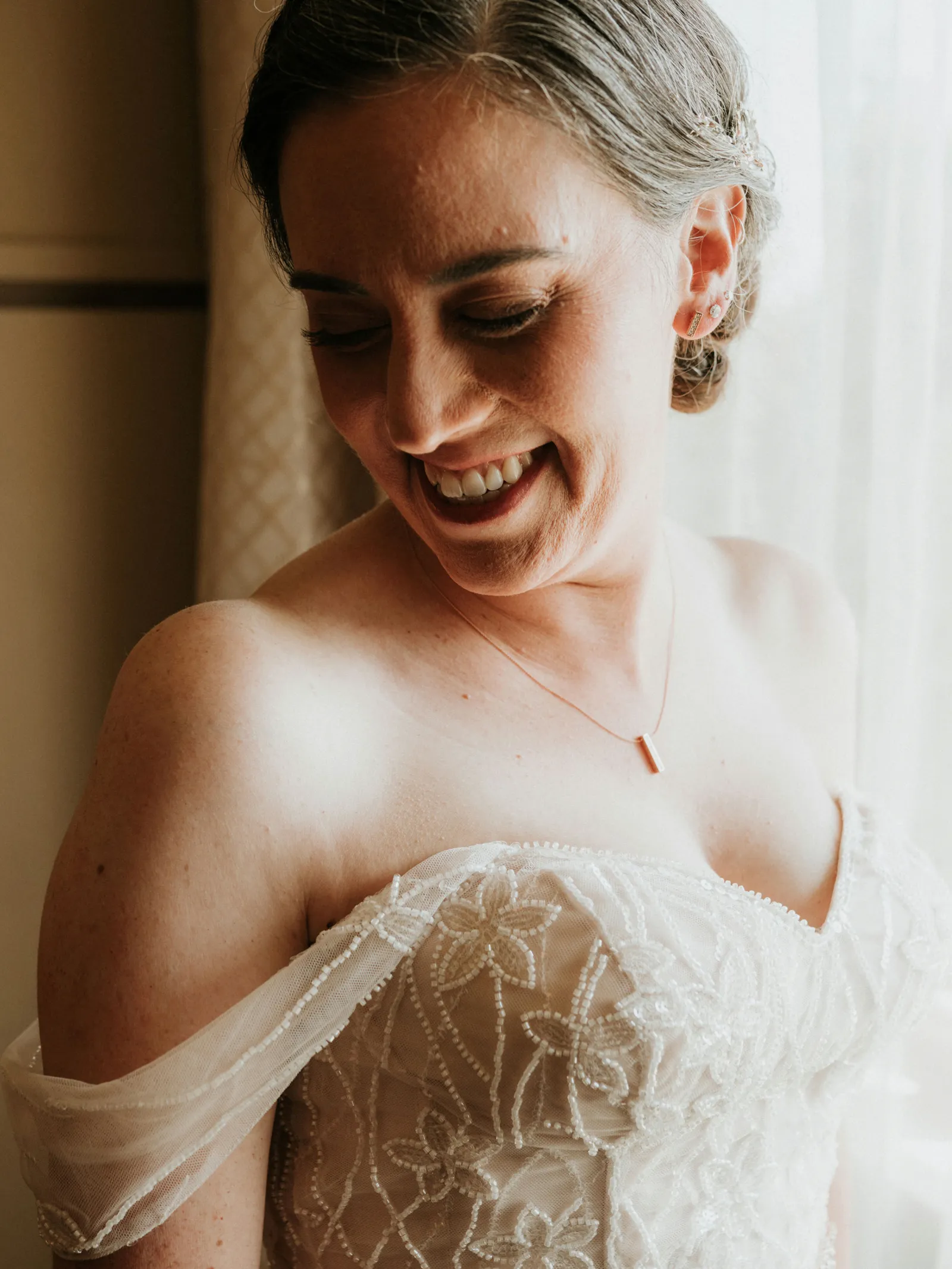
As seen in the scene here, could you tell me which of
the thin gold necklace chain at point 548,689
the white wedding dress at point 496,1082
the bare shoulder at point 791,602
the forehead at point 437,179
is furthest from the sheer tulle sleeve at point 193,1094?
the bare shoulder at point 791,602

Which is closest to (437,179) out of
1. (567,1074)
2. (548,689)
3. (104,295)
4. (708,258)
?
(708,258)

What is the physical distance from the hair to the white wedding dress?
53 centimetres

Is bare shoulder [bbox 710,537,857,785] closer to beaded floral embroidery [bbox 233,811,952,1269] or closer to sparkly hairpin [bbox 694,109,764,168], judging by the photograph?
beaded floral embroidery [bbox 233,811,952,1269]

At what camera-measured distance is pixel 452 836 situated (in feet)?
3.05

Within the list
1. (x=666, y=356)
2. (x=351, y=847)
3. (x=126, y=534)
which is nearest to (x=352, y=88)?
(x=666, y=356)

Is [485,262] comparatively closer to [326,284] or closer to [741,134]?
[326,284]

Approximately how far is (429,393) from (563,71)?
24cm

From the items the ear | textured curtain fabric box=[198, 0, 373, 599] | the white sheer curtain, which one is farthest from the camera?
textured curtain fabric box=[198, 0, 373, 599]

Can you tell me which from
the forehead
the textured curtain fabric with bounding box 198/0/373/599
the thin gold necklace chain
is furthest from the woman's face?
the textured curtain fabric with bounding box 198/0/373/599

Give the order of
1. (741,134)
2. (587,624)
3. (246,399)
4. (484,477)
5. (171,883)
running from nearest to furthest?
(171,883), (484,477), (741,134), (587,624), (246,399)

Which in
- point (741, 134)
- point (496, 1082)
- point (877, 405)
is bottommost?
point (496, 1082)

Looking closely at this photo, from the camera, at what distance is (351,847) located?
2.95 feet

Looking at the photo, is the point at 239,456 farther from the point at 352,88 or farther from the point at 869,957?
the point at 869,957

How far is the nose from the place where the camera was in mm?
867
